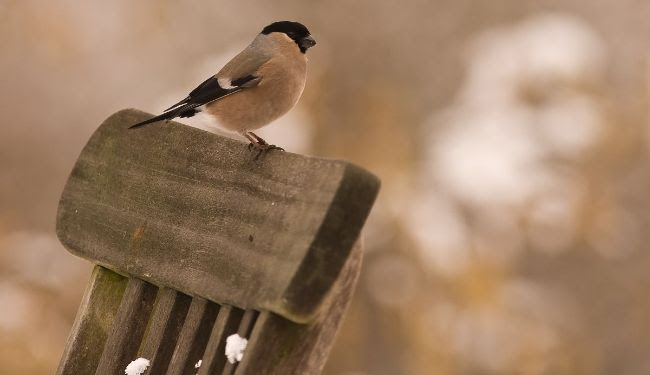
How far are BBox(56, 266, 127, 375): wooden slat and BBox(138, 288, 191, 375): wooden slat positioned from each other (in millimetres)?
264

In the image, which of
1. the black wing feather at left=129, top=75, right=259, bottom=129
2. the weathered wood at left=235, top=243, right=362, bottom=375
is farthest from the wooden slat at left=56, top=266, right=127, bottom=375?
the black wing feather at left=129, top=75, right=259, bottom=129

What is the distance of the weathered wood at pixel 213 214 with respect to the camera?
1.61m

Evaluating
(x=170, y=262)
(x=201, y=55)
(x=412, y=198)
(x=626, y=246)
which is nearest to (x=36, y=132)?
(x=201, y=55)

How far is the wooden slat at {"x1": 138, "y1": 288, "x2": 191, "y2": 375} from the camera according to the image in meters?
1.96

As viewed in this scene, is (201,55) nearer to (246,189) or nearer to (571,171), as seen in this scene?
(571,171)

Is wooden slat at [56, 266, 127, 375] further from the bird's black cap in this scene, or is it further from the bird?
the bird's black cap

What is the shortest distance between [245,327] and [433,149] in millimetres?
6695

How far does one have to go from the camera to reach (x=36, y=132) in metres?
8.66

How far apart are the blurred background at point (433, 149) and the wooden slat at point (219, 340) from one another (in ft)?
18.9

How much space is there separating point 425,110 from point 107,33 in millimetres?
2861

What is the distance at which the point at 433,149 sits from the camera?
27.3ft

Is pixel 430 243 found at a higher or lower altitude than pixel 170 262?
higher

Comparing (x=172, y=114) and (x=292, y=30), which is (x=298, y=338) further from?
(x=292, y=30)

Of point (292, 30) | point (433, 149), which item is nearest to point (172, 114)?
point (292, 30)
